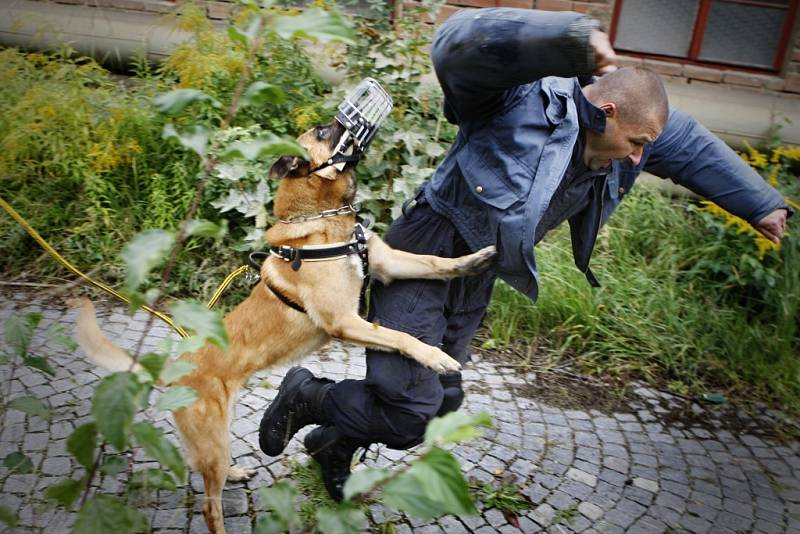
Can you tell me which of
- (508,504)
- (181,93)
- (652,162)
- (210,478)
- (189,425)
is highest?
(181,93)

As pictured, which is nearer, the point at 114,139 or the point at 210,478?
the point at 210,478

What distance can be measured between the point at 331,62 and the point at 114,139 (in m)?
1.88

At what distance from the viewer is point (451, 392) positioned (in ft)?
10.1

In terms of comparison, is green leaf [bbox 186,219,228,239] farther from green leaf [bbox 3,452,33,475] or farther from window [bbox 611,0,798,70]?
window [bbox 611,0,798,70]

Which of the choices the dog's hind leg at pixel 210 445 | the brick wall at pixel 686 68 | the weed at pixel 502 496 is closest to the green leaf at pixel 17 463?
the dog's hind leg at pixel 210 445

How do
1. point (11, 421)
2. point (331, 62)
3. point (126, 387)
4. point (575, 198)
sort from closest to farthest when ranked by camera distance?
1. point (126, 387)
2. point (575, 198)
3. point (11, 421)
4. point (331, 62)

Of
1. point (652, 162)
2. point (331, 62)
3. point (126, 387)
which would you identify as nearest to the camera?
point (126, 387)

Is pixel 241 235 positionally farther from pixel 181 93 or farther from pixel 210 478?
pixel 181 93

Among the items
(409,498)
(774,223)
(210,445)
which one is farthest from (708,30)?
(409,498)

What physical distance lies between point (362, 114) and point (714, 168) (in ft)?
5.42

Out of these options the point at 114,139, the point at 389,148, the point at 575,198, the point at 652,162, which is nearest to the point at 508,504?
the point at 575,198

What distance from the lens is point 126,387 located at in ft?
4.18

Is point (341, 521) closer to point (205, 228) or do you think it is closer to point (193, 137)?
point (205, 228)

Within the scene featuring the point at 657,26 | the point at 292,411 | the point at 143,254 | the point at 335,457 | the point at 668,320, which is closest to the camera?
the point at 143,254
